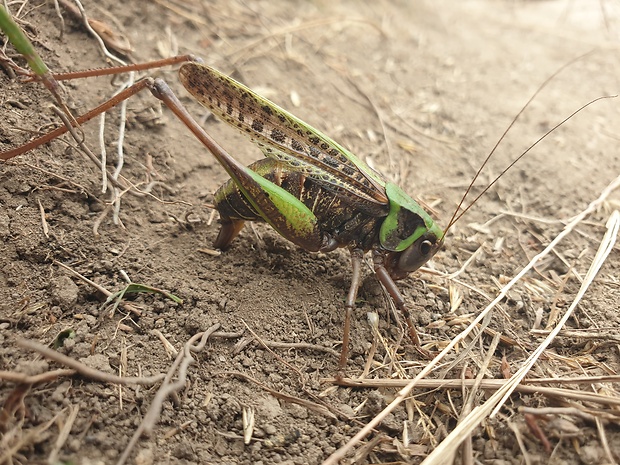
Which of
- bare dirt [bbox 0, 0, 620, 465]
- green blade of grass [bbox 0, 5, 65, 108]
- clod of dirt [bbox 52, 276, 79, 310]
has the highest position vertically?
green blade of grass [bbox 0, 5, 65, 108]

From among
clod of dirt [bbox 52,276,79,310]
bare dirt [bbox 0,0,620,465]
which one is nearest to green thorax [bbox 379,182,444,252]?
bare dirt [bbox 0,0,620,465]

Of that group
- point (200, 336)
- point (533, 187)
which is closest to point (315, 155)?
point (200, 336)

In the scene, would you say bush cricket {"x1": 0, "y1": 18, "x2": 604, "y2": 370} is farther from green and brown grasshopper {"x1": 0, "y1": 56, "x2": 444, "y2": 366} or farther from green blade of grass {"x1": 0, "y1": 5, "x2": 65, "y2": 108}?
green blade of grass {"x1": 0, "y1": 5, "x2": 65, "y2": 108}

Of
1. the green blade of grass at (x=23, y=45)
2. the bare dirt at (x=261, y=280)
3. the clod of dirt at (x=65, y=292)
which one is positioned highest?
the green blade of grass at (x=23, y=45)

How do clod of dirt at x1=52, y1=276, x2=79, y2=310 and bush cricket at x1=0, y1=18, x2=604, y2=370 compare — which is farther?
bush cricket at x1=0, y1=18, x2=604, y2=370

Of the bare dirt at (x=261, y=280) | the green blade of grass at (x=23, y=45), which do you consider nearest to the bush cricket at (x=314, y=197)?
the bare dirt at (x=261, y=280)

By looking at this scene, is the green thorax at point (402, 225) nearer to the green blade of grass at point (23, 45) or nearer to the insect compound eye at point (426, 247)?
the insect compound eye at point (426, 247)
